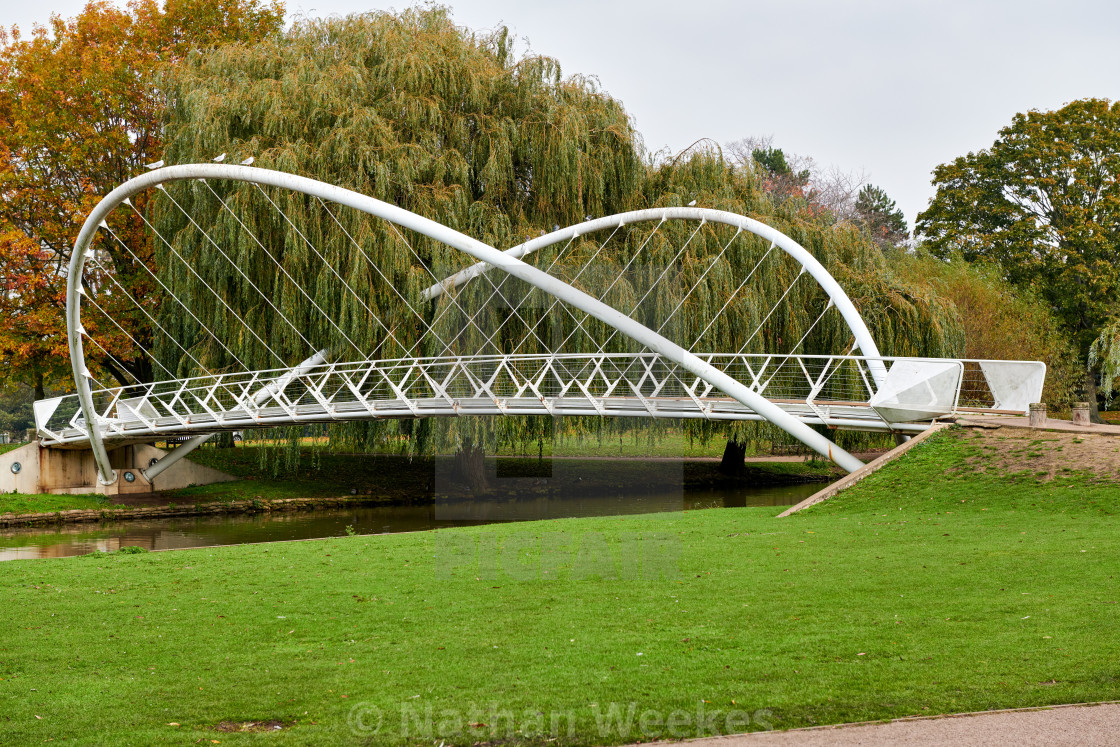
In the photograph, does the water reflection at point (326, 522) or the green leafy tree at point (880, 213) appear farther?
the green leafy tree at point (880, 213)

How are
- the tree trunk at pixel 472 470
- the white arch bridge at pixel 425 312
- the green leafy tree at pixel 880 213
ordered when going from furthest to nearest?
the green leafy tree at pixel 880 213 → the tree trunk at pixel 472 470 → the white arch bridge at pixel 425 312

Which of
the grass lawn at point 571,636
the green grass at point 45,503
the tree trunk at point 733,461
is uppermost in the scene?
the grass lawn at point 571,636

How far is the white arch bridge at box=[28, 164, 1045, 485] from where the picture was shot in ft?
69.1

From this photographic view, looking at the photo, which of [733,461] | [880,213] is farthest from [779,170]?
[733,461]

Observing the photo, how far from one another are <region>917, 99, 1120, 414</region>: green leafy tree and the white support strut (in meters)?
20.7

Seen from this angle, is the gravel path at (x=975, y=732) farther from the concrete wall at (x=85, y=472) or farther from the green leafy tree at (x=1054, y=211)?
the green leafy tree at (x=1054, y=211)

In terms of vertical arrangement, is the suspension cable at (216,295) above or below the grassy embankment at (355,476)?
above

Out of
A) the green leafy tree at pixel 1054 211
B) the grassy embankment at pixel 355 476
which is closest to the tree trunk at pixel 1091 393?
the green leafy tree at pixel 1054 211

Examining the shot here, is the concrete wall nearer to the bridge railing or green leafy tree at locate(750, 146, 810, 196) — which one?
the bridge railing

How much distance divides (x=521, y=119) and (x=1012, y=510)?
15245 millimetres

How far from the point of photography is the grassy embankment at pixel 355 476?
2477 centimetres

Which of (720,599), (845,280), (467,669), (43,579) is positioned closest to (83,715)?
(467,669)

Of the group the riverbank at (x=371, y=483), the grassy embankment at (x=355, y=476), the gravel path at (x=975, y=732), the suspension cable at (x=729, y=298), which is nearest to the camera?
the gravel path at (x=975, y=732)

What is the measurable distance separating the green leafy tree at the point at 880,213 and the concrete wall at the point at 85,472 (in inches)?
1721
